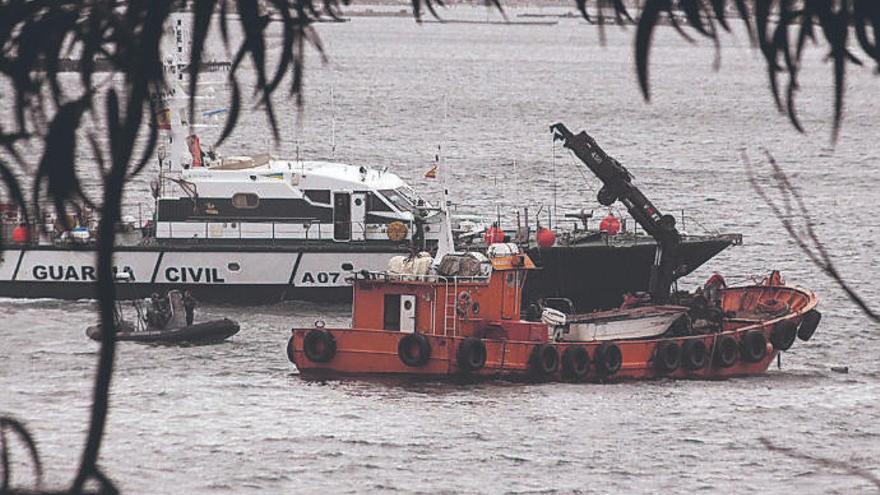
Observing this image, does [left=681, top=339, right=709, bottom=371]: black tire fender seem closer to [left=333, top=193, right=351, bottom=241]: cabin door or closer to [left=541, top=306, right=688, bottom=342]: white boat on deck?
[left=541, top=306, right=688, bottom=342]: white boat on deck

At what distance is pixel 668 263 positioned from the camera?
4038 cm

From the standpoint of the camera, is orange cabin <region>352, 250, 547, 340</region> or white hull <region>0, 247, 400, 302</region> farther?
white hull <region>0, 247, 400, 302</region>

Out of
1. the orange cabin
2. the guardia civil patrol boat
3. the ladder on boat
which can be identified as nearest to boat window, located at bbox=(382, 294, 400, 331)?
the orange cabin

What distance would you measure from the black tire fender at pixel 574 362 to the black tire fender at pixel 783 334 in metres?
4.76

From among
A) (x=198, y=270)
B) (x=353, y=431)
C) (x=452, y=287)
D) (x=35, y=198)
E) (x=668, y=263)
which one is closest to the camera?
(x=35, y=198)

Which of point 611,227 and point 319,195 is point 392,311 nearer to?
point 319,195

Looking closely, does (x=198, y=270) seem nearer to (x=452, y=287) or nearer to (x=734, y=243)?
(x=452, y=287)

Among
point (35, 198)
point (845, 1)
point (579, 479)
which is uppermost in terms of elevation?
point (845, 1)

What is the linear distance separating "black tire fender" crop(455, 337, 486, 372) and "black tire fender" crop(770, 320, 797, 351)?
6.88m

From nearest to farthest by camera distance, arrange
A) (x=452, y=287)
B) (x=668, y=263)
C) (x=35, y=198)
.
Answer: (x=35, y=198) → (x=452, y=287) → (x=668, y=263)

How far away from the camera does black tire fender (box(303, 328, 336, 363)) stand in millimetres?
35156

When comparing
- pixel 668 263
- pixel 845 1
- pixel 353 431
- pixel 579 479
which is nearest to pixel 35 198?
pixel 845 1

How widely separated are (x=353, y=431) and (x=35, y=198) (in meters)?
27.3

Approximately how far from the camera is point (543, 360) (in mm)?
35438
